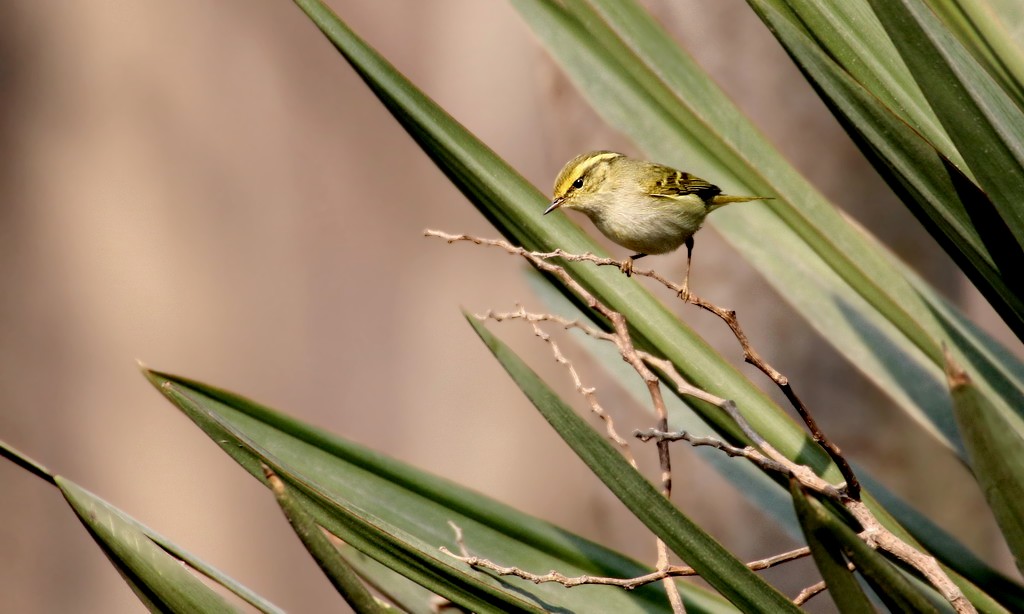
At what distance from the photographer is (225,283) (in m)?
3.87

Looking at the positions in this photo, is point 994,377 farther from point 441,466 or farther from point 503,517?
point 441,466

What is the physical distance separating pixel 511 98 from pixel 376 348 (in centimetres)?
109

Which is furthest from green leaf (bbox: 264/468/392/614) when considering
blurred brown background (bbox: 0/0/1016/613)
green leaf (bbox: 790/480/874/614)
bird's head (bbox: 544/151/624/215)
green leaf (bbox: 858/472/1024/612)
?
blurred brown background (bbox: 0/0/1016/613)

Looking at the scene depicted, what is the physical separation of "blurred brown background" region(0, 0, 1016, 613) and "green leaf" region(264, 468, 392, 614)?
2697mm

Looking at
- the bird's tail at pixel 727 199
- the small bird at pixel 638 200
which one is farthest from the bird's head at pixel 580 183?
the bird's tail at pixel 727 199

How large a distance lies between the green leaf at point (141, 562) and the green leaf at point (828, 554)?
1.46 feet

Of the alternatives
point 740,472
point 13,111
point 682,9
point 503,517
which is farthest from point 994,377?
point 13,111

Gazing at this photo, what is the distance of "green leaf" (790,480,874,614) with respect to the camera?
1.90ft

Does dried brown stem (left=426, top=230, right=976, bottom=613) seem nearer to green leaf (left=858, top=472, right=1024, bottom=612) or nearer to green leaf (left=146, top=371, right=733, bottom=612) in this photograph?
green leaf (left=146, top=371, right=733, bottom=612)

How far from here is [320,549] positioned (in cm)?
63

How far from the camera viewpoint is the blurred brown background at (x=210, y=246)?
144 inches

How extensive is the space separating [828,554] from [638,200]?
1.16 m

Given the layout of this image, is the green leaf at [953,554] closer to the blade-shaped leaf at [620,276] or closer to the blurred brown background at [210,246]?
the blade-shaped leaf at [620,276]

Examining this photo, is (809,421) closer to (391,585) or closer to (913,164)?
(913,164)
